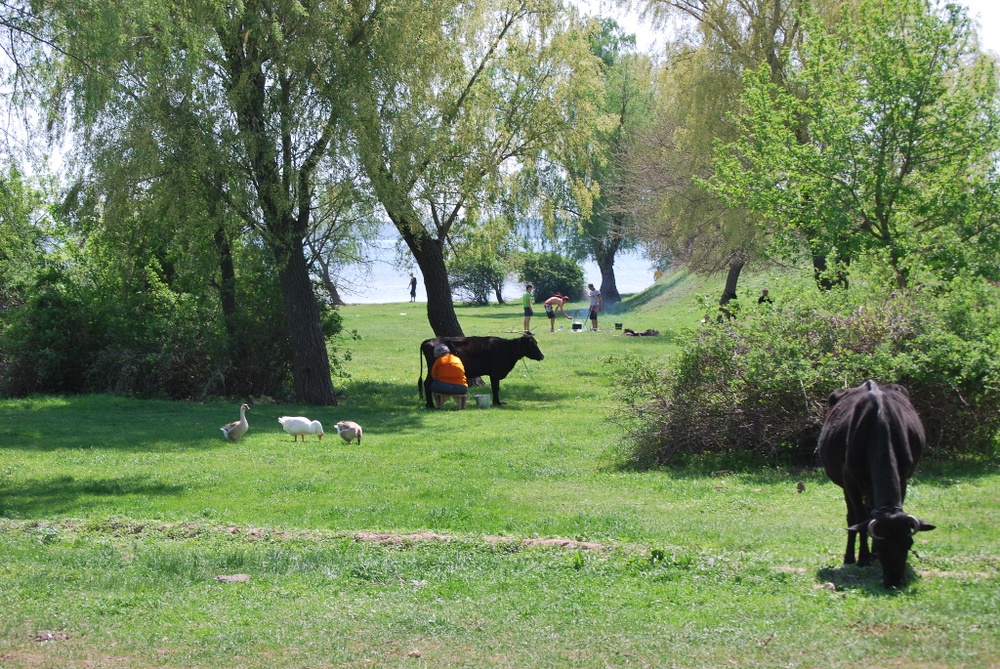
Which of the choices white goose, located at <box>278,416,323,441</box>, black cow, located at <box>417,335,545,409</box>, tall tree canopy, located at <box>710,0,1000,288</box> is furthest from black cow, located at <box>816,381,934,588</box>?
black cow, located at <box>417,335,545,409</box>

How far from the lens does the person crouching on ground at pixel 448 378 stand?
22016 mm

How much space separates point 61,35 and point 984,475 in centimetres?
1284

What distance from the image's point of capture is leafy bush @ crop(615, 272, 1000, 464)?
44.9ft

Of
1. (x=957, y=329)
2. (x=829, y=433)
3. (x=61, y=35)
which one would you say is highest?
(x=61, y=35)

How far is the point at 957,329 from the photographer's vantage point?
1426cm

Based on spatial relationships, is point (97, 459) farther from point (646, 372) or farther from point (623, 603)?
point (623, 603)

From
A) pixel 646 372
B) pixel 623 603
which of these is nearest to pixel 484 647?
pixel 623 603

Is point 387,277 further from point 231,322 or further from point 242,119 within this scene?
point 242,119

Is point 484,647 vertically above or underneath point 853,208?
underneath

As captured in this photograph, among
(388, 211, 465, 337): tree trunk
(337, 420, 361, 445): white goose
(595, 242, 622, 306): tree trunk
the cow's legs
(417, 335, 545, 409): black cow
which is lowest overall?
(337, 420, 361, 445): white goose

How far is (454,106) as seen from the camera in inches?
965

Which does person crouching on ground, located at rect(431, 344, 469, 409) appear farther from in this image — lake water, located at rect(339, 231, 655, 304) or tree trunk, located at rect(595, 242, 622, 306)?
tree trunk, located at rect(595, 242, 622, 306)

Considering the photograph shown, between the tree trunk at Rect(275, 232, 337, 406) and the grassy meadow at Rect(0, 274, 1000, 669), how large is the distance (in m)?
4.55

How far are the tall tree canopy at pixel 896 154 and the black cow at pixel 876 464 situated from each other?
8.98m
